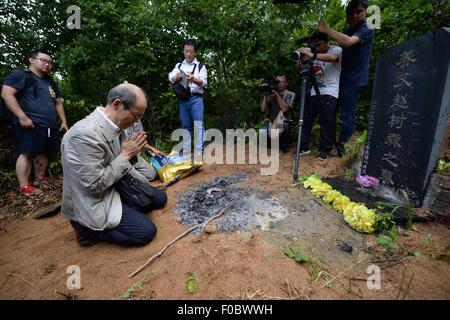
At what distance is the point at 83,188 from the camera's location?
2.42 metres

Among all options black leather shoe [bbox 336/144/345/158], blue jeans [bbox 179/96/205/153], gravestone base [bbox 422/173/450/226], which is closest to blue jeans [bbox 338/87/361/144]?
black leather shoe [bbox 336/144/345/158]

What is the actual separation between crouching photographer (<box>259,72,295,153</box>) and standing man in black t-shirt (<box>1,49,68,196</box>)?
3.81 meters

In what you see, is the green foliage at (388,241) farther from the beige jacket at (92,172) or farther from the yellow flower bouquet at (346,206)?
the beige jacket at (92,172)

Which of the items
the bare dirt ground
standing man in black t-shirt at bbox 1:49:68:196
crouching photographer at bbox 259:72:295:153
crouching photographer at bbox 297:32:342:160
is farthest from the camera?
crouching photographer at bbox 259:72:295:153

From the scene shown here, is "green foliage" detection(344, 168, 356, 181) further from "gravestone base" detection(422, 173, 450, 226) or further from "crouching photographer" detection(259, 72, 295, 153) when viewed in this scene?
"crouching photographer" detection(259, 72, 295, 153)

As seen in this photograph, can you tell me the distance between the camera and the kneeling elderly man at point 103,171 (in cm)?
234

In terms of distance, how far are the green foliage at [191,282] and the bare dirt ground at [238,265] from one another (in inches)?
0.7

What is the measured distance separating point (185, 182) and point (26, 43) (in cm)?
Result: 482

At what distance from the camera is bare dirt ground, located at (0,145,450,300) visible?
1943mm

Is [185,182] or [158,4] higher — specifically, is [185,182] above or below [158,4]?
below

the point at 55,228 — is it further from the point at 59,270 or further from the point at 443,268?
the point at 443,268

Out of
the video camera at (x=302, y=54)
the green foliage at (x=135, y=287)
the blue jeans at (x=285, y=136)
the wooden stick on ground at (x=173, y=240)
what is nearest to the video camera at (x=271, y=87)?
the blue jeans at (x=285, y=136)

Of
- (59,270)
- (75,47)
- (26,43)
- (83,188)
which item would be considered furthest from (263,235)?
(26,43)

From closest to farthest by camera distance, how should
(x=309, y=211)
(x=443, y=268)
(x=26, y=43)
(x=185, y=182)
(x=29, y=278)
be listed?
(x=443, y=268), (x=29, y=278), (x=309, y=211), (x=185, y=182), (x=26, y=43)
